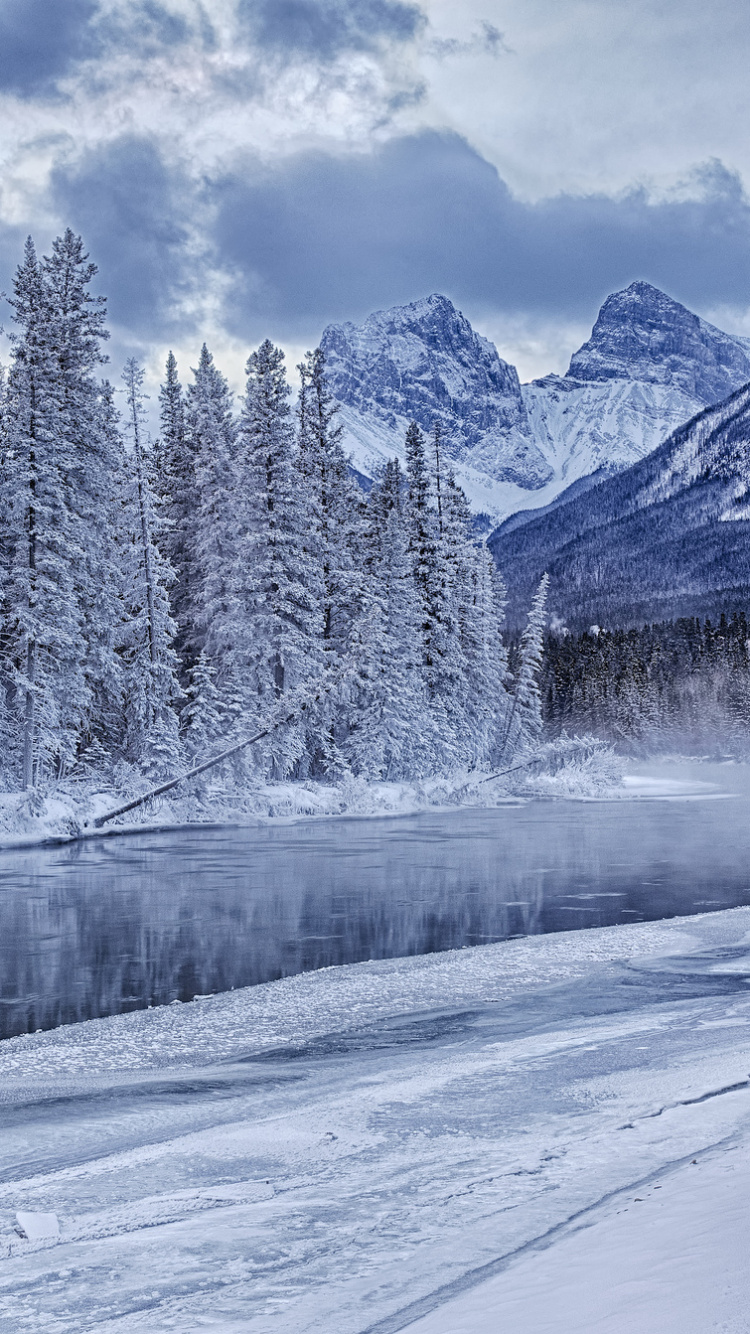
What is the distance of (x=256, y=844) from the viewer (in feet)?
85.1

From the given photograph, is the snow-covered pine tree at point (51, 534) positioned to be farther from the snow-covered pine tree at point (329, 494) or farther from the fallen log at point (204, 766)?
the snow-covered pine tree at point (329, 494)

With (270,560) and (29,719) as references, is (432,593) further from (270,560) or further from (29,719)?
(29,719)

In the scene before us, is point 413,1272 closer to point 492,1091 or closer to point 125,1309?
point 125,1309

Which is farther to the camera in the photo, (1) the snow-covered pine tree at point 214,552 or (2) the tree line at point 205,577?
(1) the snow-covered pine tree at point 214,552

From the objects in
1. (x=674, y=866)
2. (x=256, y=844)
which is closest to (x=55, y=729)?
(x=256, y=844)

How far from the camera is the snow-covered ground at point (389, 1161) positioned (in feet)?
11.6

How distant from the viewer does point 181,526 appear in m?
41.4

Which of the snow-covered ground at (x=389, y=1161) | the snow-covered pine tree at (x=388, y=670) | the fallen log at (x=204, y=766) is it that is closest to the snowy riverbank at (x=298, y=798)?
the fallen log at (x=204, y=766)

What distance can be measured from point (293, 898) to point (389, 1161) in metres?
11.1

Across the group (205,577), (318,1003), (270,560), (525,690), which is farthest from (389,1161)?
(525,690)

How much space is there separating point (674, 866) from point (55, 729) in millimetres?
18248

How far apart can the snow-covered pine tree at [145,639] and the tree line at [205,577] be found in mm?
71

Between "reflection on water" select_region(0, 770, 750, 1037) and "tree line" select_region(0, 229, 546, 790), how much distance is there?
20.1 feet

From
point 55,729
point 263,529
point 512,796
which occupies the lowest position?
point 512,796
